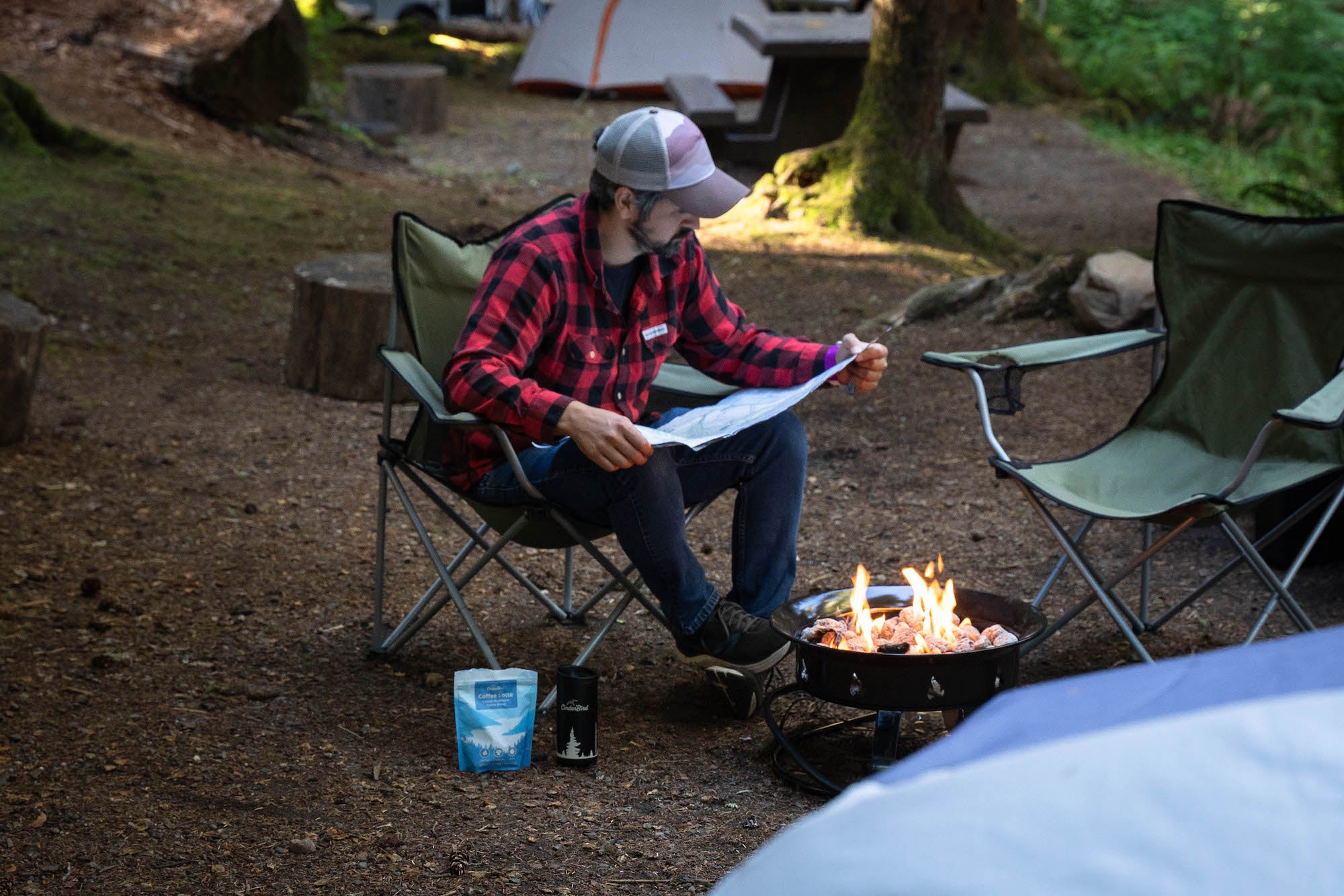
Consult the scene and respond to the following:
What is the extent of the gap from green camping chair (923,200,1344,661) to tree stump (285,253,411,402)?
7.72 feet

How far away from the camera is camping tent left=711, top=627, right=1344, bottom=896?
909mm

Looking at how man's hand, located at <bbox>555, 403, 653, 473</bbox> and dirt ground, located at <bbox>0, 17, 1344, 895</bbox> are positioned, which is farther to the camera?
man's hand, located at <bbox>555, 403, 653, 473</bbox>

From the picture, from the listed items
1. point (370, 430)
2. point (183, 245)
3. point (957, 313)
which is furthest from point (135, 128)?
point (957, 313)

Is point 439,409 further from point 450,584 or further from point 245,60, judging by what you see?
point 245,60

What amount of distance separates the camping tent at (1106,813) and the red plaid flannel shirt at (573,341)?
148 centimetres

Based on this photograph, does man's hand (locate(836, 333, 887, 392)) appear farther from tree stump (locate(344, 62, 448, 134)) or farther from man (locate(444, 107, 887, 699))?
tree stump (locate(344, 62, 448, 134))

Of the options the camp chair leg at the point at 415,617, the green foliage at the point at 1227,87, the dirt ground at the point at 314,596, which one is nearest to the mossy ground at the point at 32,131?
the dirt ground at the point at 314,596

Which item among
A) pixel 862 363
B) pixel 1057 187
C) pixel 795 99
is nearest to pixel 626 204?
pixel 862 363

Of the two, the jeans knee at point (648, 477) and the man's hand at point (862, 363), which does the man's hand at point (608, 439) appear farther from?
the man's hand at point (862, 363)

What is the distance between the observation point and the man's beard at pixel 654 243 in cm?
258

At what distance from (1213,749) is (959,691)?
1.26 metres

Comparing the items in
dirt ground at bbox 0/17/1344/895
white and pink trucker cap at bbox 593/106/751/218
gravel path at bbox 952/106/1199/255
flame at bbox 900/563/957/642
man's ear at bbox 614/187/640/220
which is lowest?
dirt ground at bbox 0/17/1344/895

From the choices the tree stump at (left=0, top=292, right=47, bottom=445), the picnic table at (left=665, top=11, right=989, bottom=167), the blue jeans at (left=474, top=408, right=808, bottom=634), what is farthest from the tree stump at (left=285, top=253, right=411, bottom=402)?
the picnic table at (left=665, top=11, right=989, bottom=167)

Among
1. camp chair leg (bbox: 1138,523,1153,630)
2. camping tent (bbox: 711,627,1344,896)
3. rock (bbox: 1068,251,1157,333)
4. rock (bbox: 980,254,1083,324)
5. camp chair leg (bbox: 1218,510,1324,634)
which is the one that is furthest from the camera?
rock (bbox: 980,254,1083,324)
